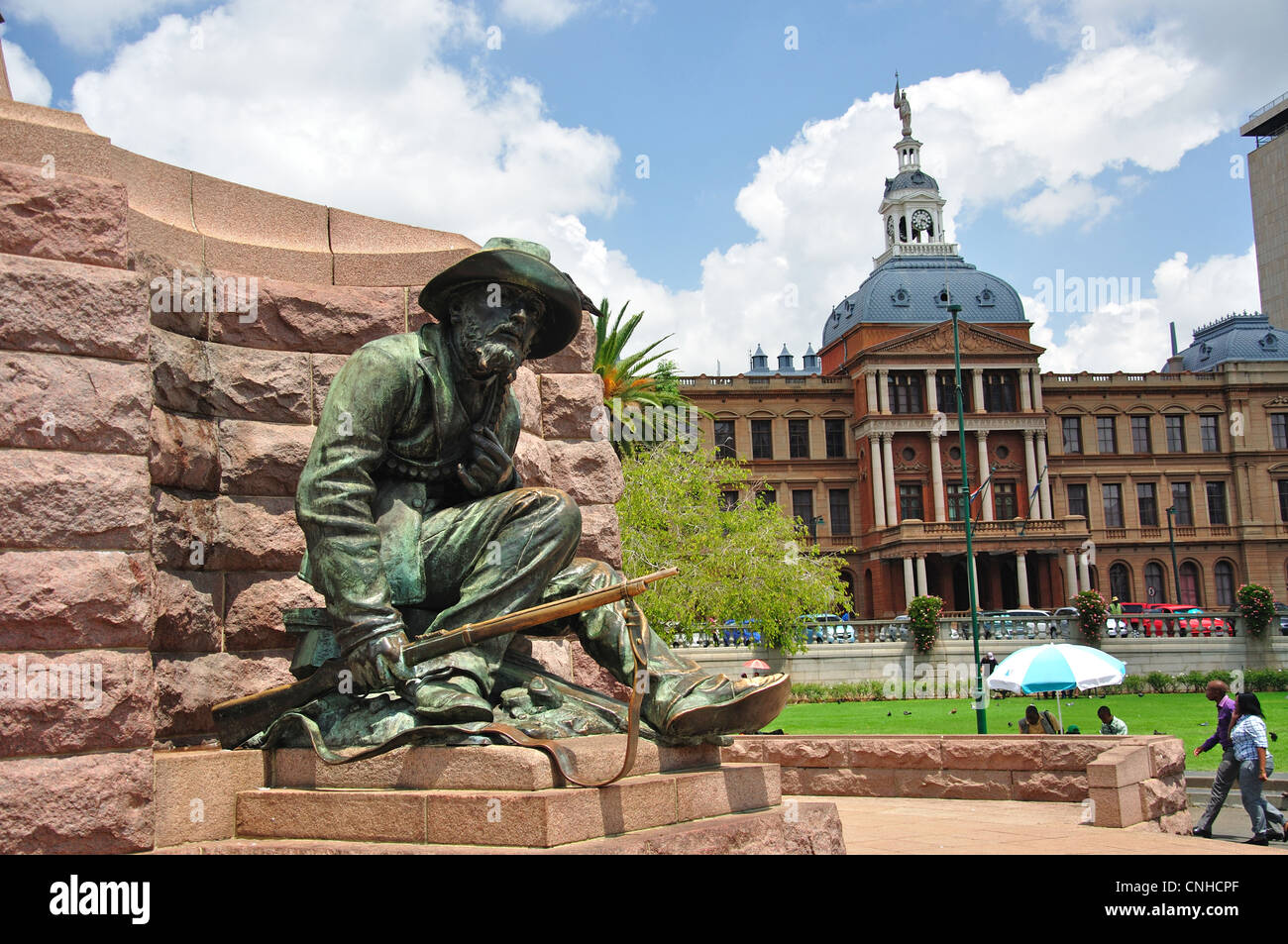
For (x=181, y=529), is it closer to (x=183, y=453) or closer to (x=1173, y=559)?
(x=183, y=453)

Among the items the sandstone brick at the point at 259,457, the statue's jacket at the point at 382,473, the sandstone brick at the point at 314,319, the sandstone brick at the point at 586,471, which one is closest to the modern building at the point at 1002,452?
the sandstone brick at the point at 586,471

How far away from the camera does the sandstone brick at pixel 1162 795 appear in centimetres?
834

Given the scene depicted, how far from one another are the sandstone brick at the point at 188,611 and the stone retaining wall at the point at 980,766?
5.44 meters

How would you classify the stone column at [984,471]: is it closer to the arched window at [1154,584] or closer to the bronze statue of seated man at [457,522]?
the arched window at [1154,584]

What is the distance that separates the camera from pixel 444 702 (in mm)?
4152

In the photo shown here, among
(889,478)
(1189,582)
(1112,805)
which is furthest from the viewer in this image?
(1189,582)

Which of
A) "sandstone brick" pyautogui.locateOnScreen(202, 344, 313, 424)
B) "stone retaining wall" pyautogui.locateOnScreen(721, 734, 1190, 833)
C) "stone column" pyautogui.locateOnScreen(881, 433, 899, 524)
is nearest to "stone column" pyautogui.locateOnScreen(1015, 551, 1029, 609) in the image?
"stone column" pyautogui.locateOnScreen(881, 433, 899, 524)

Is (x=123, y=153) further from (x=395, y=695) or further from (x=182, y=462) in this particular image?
(x=395, y=695)

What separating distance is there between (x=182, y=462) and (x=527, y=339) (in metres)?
1.68

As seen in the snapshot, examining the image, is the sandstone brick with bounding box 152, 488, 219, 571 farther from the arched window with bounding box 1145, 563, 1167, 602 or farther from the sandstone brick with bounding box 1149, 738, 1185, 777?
the arched window with bounding box 1145, 563, 1167, 602

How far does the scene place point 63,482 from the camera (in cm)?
432

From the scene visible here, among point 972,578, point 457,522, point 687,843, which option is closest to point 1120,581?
point 972,578

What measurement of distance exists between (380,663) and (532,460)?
8.30 ft

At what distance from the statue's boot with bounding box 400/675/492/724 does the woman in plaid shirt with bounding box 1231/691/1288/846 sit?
28.7ft
